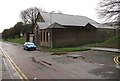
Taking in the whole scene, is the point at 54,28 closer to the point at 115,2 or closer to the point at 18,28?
A: the point at 115,2

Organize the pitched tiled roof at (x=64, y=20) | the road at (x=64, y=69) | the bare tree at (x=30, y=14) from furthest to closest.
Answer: the bare tree at (x=30, y=14), the pitched tiled roof at (x=64, y=20), the road at (x=64, y=69)

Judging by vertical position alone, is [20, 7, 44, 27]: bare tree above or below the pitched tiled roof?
above

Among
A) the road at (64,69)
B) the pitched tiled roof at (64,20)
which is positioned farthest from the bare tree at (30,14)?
the road at (64,69)

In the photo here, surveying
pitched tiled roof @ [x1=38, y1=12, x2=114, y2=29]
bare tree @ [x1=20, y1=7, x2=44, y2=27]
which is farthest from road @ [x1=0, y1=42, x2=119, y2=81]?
bare tree @ [x1=20, y1=7, x2=44, y2=27]

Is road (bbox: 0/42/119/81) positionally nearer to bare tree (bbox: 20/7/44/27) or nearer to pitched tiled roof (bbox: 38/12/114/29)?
pitched tiled roof (bbox: 38/12/114/29)

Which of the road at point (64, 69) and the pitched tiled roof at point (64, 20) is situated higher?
the pitched tiled roof at point (64, 20)

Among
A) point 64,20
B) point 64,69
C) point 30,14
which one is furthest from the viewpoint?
point 30,14

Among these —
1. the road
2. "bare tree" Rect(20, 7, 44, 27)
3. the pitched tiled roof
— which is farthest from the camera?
"bare tree" Rect(20, 7, 44, 27)

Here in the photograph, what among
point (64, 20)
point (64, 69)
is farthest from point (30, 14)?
point (64, 69)

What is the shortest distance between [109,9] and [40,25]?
1797 cm

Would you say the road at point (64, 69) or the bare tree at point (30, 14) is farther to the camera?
the bare tree at point (30, 14)

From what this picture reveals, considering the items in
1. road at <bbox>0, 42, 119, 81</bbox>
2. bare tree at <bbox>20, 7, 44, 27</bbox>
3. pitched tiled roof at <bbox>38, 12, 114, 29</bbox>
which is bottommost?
road at <bbox>0, 42, 119, 81</bbox>

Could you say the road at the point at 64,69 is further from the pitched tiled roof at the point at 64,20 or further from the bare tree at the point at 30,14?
the bare tree at the point at 30,14

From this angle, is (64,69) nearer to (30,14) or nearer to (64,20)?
(64,20)
